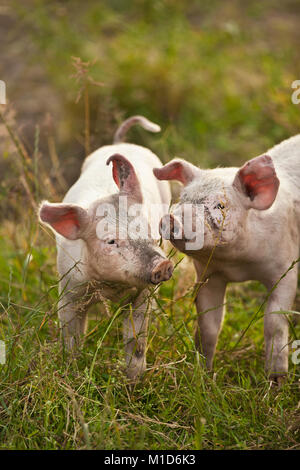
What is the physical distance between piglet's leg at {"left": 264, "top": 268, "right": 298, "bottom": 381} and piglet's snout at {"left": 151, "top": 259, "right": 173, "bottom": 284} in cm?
76

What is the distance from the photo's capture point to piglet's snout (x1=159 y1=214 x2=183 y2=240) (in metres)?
2.89

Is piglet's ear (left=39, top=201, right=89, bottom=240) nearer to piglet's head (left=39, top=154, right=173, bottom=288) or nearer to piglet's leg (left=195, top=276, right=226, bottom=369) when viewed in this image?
piglet's head (left=39, top=154, right=173, bottom=288)

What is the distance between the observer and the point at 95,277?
3.17 meters

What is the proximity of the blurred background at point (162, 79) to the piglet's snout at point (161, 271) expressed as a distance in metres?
3.46

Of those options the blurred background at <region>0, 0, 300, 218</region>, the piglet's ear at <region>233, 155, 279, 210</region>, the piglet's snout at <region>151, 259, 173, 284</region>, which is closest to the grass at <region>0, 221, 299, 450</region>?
the piglet's snout at <region>151, 259, 173, 284</region>

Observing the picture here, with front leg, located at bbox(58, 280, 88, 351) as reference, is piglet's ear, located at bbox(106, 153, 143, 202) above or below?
above

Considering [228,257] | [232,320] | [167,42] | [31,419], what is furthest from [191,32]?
[31,419]

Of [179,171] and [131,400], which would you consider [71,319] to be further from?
[179,171]

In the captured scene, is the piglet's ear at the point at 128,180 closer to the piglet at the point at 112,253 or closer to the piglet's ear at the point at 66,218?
the piglet at the point at 112,253

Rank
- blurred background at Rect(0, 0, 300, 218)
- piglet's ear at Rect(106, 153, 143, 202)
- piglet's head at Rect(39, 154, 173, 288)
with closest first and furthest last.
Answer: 1. piglet's head at Rect(39, 154, 173, 288)
2. piglet's ear at Rect(106, 153, 143, 202)
3. blurred background at Rect(0, 0, 300, 218)

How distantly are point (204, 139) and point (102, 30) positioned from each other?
3796 mm

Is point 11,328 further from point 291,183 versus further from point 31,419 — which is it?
point 291,183

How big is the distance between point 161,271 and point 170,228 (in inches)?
7.7

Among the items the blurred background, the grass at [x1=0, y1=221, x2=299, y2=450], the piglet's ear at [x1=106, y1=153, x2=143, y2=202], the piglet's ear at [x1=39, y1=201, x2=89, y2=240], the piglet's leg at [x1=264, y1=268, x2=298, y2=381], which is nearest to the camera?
the grass at [x1=0, y1=221, x2=299, y2=450]
